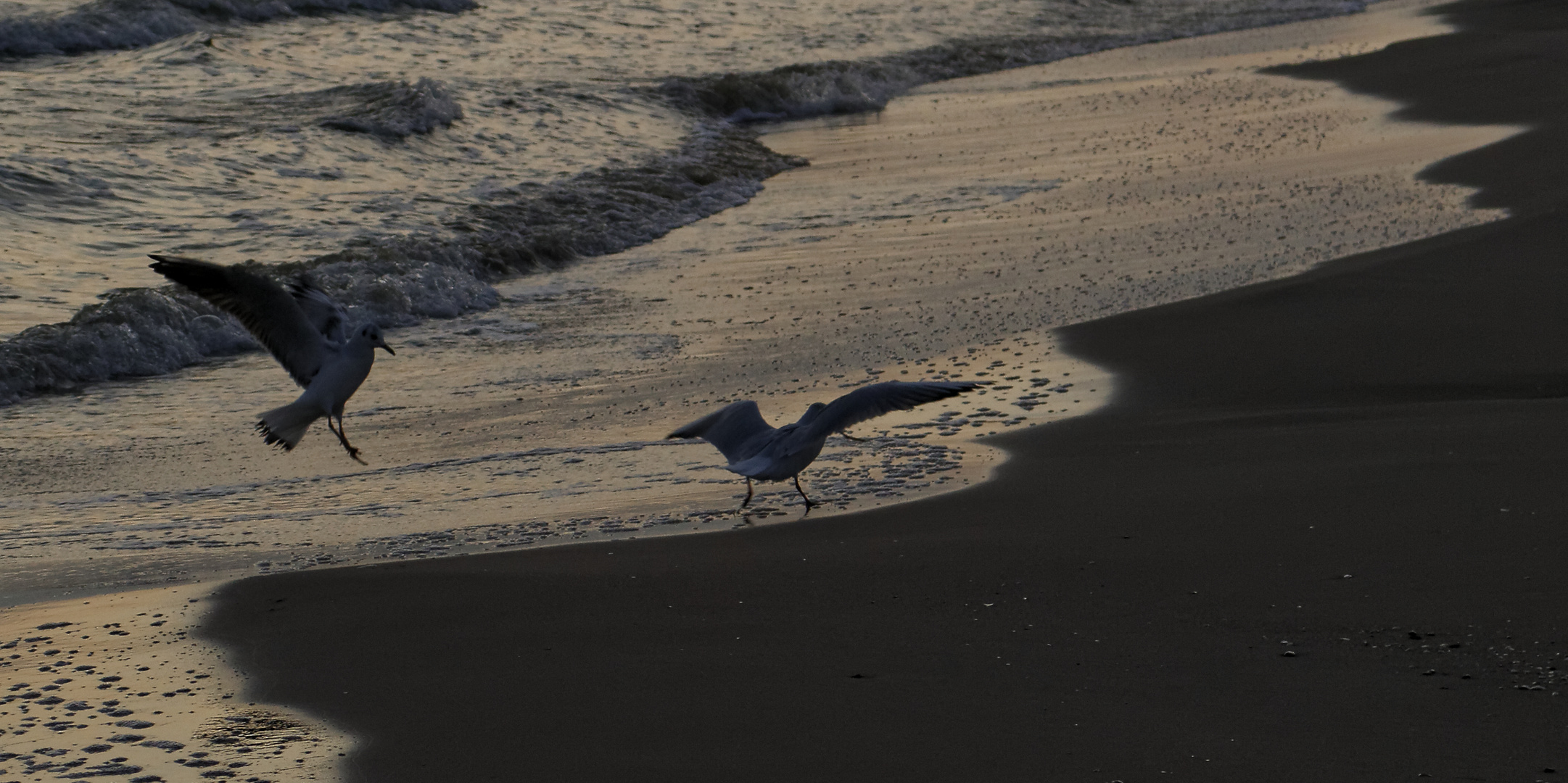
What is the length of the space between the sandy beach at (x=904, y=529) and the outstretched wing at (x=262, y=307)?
0.47 m

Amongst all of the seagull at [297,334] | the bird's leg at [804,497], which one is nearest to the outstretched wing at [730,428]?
the bird's leg at [804,497]

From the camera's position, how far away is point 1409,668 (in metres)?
3.80

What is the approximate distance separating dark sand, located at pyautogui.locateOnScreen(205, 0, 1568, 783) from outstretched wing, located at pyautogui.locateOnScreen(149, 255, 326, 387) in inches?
58.5

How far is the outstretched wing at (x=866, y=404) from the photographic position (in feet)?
18.1

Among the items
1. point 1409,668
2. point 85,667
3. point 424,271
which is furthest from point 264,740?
point 424,271

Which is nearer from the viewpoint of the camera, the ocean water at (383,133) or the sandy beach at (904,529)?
the sandy beach at (904,529)

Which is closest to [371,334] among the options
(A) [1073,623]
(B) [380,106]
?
(A) [1073,623]

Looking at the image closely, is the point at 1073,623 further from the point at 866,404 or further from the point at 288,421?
the point at 288,421

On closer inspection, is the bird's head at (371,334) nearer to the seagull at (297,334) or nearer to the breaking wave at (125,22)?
the seagull at (297,334)

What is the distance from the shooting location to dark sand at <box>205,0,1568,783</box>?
3.59 m

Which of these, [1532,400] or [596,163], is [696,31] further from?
[1532,400]

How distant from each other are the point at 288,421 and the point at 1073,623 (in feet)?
10.7

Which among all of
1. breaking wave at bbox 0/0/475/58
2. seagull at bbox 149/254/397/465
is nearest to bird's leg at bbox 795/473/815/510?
seagull at bbox 149/254/397/465

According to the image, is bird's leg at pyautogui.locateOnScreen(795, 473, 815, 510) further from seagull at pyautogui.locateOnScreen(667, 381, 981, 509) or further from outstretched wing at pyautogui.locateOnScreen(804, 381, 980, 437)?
outstretched wing at pyautogui.locateOnScreen(804, 381, 980, 437)
